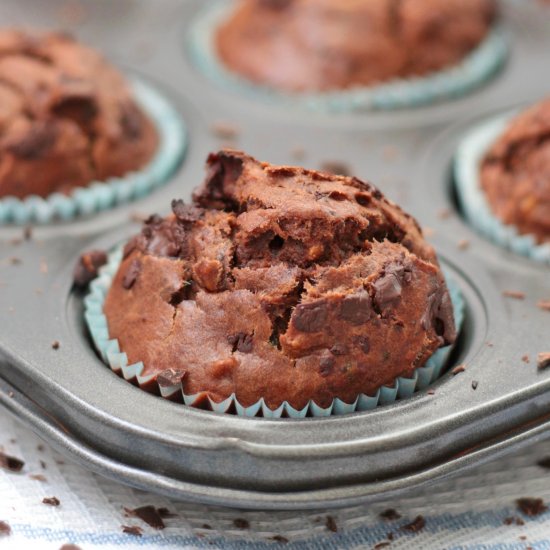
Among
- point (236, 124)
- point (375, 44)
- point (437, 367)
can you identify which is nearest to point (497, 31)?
point (375, 44)

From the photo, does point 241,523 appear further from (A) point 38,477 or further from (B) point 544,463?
(B) point 544,463

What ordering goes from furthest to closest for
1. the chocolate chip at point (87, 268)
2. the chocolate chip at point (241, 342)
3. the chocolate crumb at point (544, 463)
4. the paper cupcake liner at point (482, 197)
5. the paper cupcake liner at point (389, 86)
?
1. the paper cupcake liner at point (389, 86)
2. the paper cupcake liner at point (482, 197)
3. the chocolate chip at point (87, 268)
4. the chocolate crumb at point (544, 463)
5. the chocolate chip at point (241, 342)

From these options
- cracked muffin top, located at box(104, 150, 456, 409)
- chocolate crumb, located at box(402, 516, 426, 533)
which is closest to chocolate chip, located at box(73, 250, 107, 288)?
cracked muffin top, located at box(104, 150, 456, 409)

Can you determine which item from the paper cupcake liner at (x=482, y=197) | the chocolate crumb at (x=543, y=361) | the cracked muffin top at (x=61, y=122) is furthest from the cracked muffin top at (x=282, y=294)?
the cracked muffin top at (x=61, y=122)

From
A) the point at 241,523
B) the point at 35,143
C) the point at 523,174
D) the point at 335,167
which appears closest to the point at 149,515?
the point at 241,523

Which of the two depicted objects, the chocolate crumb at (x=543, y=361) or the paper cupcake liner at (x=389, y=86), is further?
the paper cupcake liner at (x=389, y=86)

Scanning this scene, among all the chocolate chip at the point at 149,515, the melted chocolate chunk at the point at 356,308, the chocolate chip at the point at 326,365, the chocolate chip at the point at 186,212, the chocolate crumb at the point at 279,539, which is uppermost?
the melted chocolate chunk at the point at 356,308

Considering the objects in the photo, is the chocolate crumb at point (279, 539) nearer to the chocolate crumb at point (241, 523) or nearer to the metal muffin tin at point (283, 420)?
the chocolate crumb at point (241, 523)

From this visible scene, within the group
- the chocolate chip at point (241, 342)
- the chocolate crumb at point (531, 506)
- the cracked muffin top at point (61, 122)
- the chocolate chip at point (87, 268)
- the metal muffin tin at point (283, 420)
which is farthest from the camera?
the cracked muffin top at point (61, 122)
